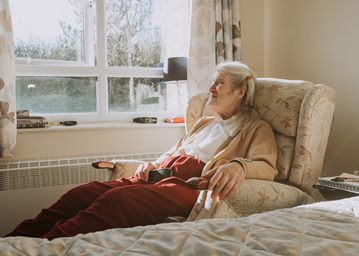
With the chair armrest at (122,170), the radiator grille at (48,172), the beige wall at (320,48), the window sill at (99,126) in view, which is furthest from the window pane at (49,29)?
the beige wall at (320,48)

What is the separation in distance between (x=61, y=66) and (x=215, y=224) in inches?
83.9

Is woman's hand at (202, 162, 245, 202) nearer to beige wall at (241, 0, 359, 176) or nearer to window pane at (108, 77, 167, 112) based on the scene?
beige wall at (241, 0, 359, 176)

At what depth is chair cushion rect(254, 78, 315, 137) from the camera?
Answer: 1505mm

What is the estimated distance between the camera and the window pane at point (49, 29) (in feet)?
7.73

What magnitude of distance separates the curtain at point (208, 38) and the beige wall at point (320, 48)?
0.26 metres

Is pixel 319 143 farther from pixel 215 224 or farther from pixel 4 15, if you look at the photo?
pixel 4 15

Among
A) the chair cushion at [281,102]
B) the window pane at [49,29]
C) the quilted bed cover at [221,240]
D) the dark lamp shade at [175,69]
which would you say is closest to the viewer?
the quilted bed cover at [221,240]

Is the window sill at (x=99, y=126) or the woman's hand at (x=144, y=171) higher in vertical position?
the window sill at (x=99, y=126)

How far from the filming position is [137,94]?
275 centimetres

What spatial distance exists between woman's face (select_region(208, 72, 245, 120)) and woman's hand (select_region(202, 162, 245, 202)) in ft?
→ 1.74

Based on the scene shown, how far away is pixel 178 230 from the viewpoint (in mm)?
693

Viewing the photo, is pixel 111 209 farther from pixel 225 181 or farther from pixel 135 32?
pixel 135 32

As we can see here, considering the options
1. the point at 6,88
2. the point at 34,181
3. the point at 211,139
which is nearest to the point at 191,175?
the point at 211,139

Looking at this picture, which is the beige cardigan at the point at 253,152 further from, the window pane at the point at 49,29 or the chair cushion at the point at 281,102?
the window pane at the point at 49,29
